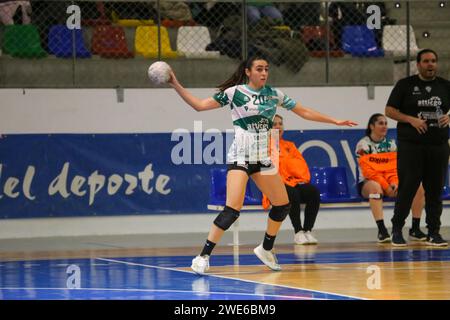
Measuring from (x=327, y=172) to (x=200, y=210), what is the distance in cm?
227

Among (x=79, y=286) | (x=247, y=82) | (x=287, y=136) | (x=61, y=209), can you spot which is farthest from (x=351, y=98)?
(x=79, y=286)

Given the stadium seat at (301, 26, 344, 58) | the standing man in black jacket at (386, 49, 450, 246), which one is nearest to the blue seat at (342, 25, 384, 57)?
the stadium seat at (301, 26, 344, 58)

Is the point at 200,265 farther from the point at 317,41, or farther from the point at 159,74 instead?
the point at 317,41

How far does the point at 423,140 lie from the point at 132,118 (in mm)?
5079

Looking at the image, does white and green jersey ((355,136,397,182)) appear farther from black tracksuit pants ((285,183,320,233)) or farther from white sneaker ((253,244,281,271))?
white sneaker ((253,244,281,271))

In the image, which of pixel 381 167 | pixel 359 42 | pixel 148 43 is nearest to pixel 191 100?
pixel 381 167

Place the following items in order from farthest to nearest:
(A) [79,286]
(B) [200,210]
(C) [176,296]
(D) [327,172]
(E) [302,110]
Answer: (B) [200,210] → (D) [327,172] → (E) [302,110] → (A) [79,286] → (C) [176,296]

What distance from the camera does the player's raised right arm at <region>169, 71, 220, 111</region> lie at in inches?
411

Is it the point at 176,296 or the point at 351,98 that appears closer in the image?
the point at 176,296

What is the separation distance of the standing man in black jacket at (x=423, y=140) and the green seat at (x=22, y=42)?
242 inches

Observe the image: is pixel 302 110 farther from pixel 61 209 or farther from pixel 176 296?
pixel 61 209

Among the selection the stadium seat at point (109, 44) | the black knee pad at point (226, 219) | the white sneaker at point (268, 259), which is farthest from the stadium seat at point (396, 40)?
the black knee pad at point (226, 219)

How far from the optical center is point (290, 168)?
14648 millimetres

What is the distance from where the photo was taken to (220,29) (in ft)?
59.1
